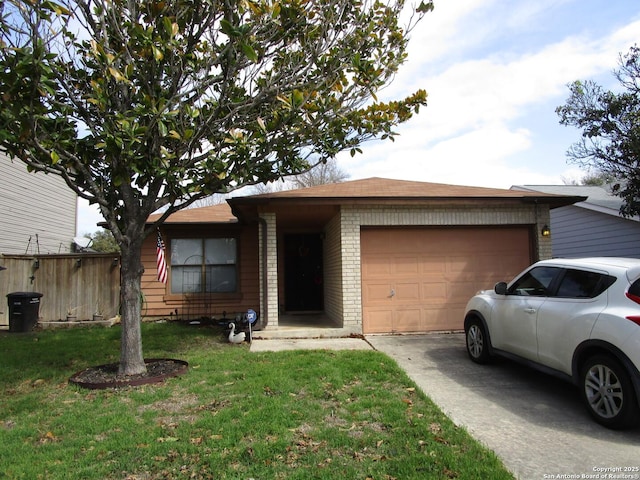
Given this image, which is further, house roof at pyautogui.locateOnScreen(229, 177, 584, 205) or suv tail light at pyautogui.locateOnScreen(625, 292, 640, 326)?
house roof at pyautogui.locateOnScreen(229, 177, 584, 205)

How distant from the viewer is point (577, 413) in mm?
4785

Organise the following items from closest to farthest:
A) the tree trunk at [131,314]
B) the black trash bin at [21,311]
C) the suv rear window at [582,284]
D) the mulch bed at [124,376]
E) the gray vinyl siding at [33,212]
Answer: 1. the suv rear window at [582,284]
2. the mulch bed at [124,376]
3. the tree trunk at [131,314]
4. the black trash bin at [21,311]
5. the gray vinyl siding at [33,212]

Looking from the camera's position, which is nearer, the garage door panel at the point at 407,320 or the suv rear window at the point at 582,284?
the suv rear window at the point at 582,284

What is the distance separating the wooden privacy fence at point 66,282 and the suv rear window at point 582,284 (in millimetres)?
10197

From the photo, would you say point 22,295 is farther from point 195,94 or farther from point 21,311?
point 195,94

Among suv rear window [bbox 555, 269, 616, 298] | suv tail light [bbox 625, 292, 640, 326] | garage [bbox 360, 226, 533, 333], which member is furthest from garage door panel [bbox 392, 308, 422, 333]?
suv tail light [bbox 625, 292, 640, 326]

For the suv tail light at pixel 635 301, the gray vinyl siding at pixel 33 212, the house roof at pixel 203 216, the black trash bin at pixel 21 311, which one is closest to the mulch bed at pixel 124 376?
the black trash bin at pixel 21 311

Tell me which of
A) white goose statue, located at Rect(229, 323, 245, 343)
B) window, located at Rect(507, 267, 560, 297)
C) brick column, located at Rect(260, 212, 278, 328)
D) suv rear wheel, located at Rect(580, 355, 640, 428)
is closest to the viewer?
suv rear wheel, located at Rect(580, 355, 640, 428)

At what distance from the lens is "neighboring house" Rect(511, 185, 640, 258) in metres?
13.4

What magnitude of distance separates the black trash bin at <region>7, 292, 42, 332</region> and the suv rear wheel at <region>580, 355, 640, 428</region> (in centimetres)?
1118

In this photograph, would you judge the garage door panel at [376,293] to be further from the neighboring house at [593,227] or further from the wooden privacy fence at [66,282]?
the neighboring house at [593,227]

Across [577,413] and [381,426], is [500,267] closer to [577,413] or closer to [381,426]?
[577,413]

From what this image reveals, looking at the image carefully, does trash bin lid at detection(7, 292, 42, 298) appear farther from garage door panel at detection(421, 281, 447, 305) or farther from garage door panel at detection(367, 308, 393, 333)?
garage door panel at detection(421, 281, 447, 305)

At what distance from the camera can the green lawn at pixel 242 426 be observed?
3586 mm
